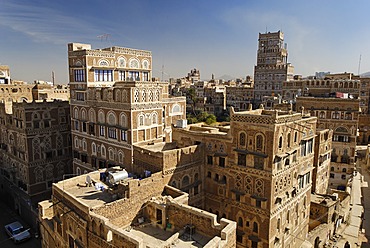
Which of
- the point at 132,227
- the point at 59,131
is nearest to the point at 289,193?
the point at 132,227

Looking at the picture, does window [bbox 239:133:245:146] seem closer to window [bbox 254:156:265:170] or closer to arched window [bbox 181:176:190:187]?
window [bbox 254:156:265:170]

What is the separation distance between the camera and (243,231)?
1206 inches

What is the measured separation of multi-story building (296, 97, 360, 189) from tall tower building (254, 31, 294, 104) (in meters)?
39.2

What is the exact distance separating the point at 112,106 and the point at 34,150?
718 inches

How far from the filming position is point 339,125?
5278 centimetres

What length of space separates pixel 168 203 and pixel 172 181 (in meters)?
5.60

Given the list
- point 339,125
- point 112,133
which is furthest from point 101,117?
point 339,125

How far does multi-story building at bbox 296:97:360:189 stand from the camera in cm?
5159

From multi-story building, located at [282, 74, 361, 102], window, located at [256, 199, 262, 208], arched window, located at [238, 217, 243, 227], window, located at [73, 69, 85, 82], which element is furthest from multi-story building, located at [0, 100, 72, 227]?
multi-story building, located at [282, 74, 361, 102]

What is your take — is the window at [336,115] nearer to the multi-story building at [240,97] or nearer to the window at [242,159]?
the window at [242,159]

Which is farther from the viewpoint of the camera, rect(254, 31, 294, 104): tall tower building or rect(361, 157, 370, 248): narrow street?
rect(254, 31, 294, 104): tall tower building

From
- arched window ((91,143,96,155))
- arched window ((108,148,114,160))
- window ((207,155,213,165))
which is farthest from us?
arched window ((91,143,96,155))

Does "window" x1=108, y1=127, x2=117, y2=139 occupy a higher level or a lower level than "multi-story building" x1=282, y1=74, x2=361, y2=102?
lower

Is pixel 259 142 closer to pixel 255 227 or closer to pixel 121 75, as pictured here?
pixel 255 227
